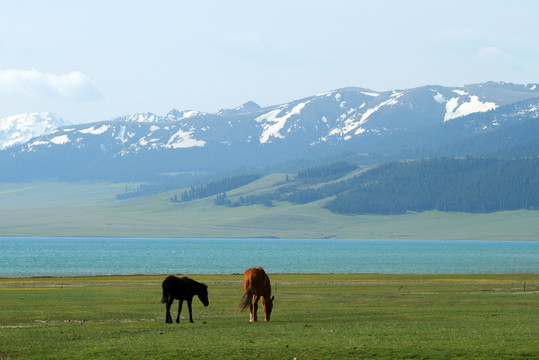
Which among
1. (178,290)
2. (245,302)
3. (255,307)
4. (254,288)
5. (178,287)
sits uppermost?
(178,287)

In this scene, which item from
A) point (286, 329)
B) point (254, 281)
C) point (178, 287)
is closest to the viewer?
point (286, 329)

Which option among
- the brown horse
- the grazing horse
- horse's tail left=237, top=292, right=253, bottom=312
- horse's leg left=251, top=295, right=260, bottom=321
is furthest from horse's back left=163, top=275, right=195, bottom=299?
horse's leg left=251, top=295, right=260, bottom=321

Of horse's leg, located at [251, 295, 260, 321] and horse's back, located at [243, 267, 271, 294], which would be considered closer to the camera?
horse's back, located at [243, 267, 271, 294]

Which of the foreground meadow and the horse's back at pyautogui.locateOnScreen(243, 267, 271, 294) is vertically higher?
the horse's back at pyautogui.locateOnScreen(243, 267, 271, 294)

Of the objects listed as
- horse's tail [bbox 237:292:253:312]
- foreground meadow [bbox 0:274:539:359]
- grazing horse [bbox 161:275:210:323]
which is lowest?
foreground meadow [bbox 0:274:539:359]

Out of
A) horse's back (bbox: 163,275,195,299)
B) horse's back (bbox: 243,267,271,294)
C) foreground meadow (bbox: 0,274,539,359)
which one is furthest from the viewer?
horse's back (bbox: 243,267,271,294)

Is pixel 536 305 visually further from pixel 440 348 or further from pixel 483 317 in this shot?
pixel 440 348

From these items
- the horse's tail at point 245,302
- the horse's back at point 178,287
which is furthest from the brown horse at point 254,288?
the horse's back at point 178,287

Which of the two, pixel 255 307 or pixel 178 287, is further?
pixel 255 307

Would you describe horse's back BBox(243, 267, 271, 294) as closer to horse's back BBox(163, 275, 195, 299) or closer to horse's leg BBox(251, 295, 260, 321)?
horse's leg BBox(251, 295, 260, 321)

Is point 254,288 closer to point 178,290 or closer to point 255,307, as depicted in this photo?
point 255,307

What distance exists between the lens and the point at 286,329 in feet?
119

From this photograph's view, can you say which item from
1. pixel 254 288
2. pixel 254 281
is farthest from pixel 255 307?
pixel 254 281

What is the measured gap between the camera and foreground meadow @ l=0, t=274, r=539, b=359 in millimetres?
29141
